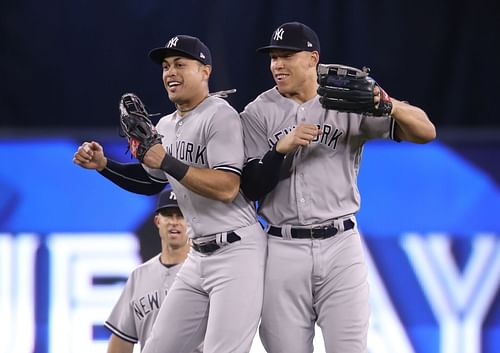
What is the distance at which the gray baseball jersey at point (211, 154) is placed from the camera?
3.81 metres

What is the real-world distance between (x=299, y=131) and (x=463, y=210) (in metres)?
2.02

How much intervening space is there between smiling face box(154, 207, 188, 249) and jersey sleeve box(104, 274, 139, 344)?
0.85 ft

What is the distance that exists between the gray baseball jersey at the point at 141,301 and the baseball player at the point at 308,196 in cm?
85

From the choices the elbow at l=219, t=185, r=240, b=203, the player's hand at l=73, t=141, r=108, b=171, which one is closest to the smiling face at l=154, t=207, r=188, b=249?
the player's hand at l=73, t=141, r=108, b=171

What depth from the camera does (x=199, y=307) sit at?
3865 millimetres

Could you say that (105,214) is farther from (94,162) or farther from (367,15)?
(367,15)

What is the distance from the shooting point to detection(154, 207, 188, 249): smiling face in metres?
4.61

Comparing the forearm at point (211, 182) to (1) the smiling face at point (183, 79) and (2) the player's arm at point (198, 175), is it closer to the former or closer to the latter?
(2) the player's arm at point (198, 175)

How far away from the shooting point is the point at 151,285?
15.3 ft

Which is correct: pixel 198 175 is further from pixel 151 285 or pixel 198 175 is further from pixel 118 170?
pixel 151 285

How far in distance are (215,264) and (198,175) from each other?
316 millimetres

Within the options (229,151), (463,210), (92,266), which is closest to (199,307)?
(229,151)

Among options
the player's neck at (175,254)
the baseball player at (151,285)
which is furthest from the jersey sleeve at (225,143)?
the player's neck at (175,254)

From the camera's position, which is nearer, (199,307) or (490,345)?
(199,307)
